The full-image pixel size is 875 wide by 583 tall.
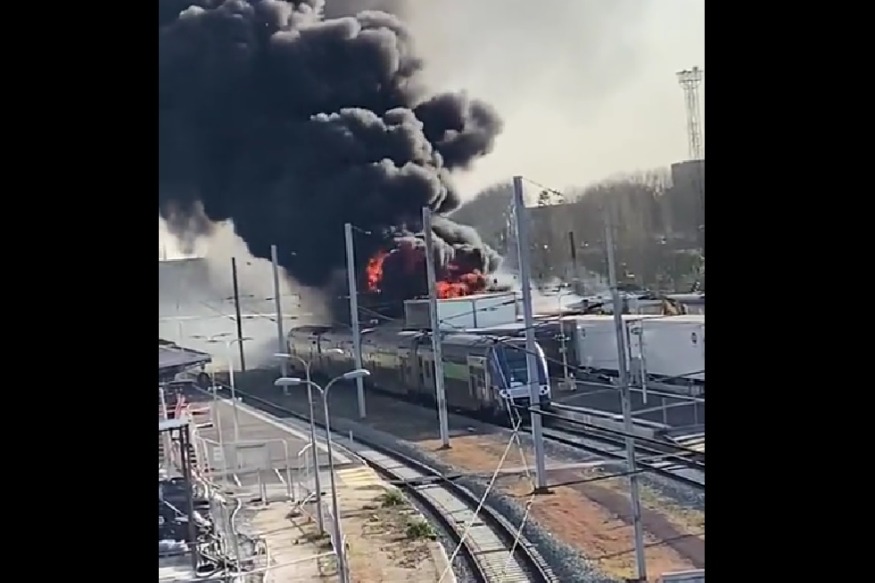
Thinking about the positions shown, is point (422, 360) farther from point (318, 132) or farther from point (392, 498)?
point (318, 132)

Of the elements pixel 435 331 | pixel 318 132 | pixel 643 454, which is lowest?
pixel 643 454

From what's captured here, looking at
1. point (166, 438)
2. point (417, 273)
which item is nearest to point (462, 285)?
point (417, 273)

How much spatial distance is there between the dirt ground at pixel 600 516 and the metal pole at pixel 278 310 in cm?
26

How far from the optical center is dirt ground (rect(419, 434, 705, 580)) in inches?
63.8

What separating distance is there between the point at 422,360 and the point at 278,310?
0.25 meters

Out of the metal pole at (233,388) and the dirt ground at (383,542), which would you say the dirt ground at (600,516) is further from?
the metal pole at (233,388)

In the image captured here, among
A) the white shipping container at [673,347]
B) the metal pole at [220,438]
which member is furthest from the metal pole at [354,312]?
the white shipping container at [673,347]

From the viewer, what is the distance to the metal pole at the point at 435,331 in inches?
64.4

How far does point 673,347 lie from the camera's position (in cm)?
167
